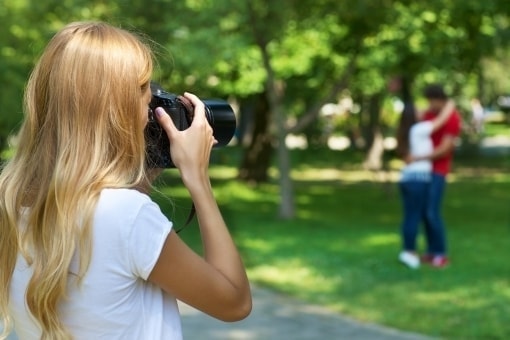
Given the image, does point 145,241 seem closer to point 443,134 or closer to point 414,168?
point 414,168

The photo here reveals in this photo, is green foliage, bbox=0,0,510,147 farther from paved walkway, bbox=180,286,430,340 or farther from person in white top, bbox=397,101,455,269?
paved walkway, bbox=180,286,430,340

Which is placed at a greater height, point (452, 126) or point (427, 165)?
point (452, 126)

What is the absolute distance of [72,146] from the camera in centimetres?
197

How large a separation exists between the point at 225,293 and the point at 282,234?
11376 millimetres

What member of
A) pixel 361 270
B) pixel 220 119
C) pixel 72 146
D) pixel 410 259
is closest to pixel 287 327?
pixel 361 270

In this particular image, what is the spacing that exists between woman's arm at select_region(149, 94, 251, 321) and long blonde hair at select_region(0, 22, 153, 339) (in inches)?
3.9

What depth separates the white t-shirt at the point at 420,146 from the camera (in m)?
9.68

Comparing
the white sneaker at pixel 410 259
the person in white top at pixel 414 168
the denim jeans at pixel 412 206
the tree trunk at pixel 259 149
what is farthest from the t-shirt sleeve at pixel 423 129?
the tree trunk at pixel 259 149

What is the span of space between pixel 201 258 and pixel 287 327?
5.58m

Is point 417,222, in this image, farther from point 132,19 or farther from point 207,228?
point 207,228

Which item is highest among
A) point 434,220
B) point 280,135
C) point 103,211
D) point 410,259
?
point 103,211

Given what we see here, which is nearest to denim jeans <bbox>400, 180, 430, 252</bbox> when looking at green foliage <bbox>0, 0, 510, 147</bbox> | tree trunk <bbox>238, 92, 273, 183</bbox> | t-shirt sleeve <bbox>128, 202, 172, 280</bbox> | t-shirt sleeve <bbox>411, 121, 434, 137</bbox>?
t-shirt sleeve <bbox>411, 121, 434, 137</bbox>

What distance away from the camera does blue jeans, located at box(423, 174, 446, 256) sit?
9.98 metres

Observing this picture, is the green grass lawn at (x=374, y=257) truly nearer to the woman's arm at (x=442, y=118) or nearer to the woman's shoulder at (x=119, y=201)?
the woman's shoulder at (x=119, y=201)
